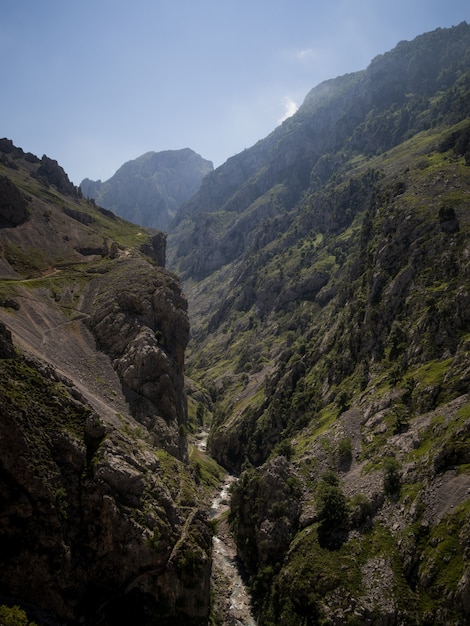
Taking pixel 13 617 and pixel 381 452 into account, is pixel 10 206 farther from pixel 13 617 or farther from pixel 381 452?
pixel 381 452

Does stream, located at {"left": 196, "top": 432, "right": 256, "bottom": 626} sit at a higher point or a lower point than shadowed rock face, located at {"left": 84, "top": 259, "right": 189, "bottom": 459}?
lower

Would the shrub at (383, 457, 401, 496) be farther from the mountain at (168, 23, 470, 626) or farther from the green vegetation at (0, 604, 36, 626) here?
the green vegetation at (0, 604, 36, 626)

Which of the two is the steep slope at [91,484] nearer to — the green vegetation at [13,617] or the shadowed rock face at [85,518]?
the shadowed rock face at [85,518]

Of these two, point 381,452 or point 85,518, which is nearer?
point 85,518

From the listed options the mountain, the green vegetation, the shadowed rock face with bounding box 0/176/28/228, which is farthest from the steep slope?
the shadowed rock face with bounding box 0/176/28/228

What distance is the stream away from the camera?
2443 inches

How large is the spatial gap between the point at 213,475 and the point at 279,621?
67383 millimetres

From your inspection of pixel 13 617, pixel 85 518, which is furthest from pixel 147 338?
pixel 13 617

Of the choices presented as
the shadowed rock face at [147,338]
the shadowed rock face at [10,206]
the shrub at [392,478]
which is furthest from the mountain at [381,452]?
the shadowed rock face at [10,206]

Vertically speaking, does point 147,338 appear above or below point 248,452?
above

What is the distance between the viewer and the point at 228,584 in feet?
230

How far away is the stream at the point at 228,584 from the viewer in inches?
2443

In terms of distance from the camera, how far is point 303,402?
4961 inches

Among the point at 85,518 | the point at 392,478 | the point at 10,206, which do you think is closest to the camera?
the point at 85,518
